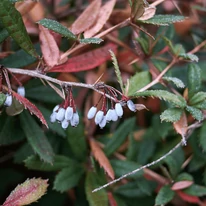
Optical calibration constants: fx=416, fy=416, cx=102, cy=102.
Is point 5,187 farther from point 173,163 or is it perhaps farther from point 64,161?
point 173,163

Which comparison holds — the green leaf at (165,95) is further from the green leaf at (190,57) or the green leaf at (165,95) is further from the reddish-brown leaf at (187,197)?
the reddish-brown leaf at (187,197)

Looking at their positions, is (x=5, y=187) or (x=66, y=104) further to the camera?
(x=5, y=187)

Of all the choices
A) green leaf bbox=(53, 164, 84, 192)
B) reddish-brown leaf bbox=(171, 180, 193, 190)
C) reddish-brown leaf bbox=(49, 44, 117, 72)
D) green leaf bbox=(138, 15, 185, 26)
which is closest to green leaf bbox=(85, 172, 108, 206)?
green leaf bbox=(53, 164, 84, 192)

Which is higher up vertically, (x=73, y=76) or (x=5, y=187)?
(x=73, y=76)

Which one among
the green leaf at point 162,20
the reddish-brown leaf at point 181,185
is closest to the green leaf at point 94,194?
the reddish-brown leaf at point 181,185

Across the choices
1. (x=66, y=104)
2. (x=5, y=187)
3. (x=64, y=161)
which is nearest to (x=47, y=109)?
(x=64, y=161)

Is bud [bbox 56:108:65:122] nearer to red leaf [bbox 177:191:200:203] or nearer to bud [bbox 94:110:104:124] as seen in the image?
bud [bbox 94:110:104:124]
